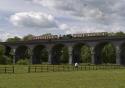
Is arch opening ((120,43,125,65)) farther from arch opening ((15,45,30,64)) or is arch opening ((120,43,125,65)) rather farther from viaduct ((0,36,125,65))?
arch opening ((15,45,30,64))

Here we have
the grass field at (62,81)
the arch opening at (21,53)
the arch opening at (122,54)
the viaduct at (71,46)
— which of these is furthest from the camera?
the arch opening at (21,53)

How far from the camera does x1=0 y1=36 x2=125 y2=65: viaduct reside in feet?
314

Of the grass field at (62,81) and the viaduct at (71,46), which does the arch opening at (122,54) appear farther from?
the grass field at (62,81)

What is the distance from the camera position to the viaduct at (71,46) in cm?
9581

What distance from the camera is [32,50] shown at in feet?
386

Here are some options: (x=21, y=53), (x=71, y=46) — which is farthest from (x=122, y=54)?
(x=21, y=53)

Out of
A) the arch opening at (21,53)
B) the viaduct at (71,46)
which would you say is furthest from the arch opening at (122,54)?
the arch opening at (21,53)

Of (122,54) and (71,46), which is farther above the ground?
(71,46)

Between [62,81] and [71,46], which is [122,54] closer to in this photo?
[71,46]

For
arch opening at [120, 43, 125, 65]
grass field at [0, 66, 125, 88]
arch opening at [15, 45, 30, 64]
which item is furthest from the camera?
arch opening at [15, 45, 30, 64]

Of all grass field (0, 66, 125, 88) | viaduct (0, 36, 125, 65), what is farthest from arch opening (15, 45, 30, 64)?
grass field (0, 66, 125, 88)

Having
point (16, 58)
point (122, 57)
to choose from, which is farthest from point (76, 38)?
point (16, 58)

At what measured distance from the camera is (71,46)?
107 meters

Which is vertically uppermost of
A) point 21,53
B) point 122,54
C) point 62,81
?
point 21,53
